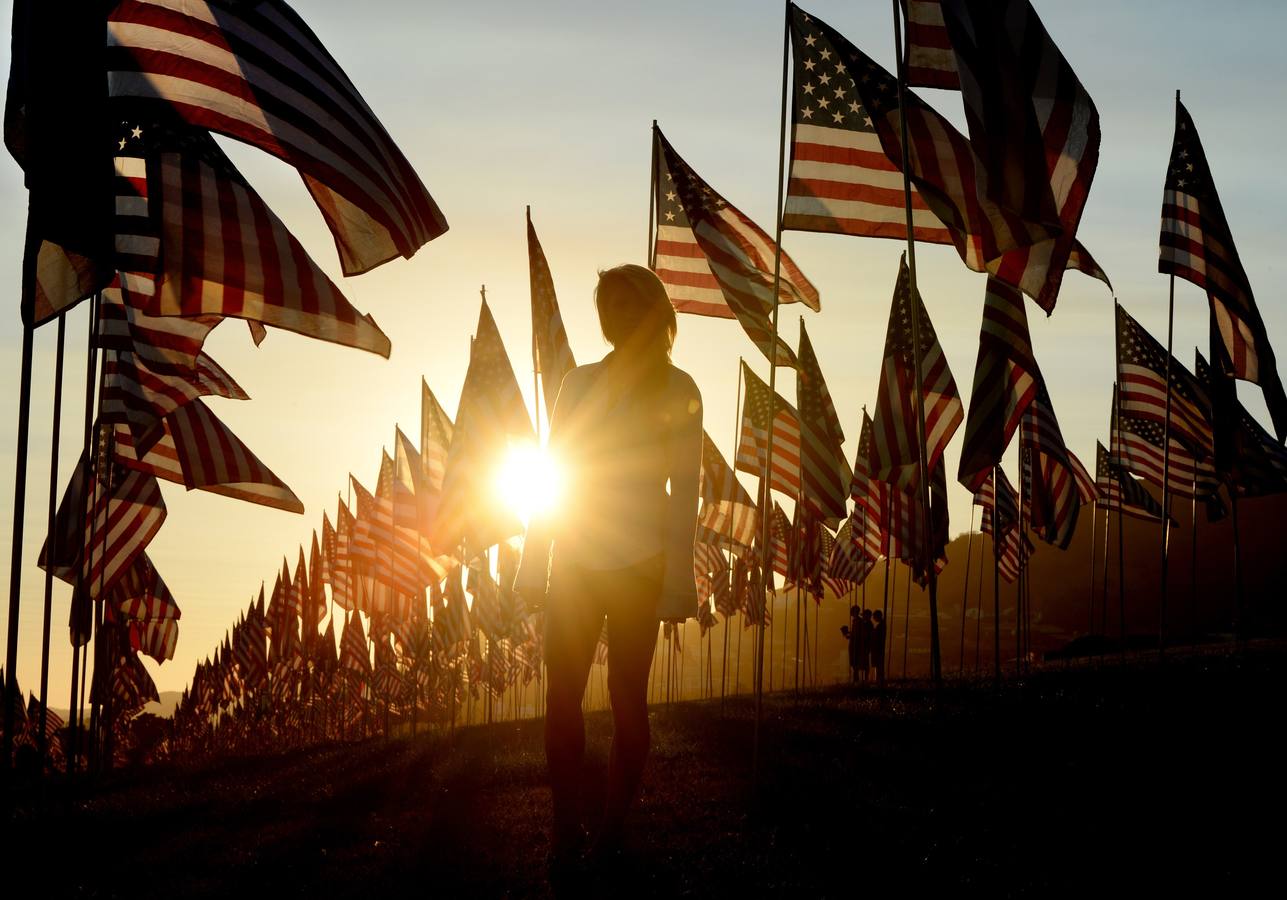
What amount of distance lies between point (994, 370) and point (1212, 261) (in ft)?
24.8

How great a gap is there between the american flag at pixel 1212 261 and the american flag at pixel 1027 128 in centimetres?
869

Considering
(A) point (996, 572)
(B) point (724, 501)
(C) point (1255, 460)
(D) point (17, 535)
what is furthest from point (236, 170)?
(C) point (1255, 460)

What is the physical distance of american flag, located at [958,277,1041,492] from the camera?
14469 millimetres

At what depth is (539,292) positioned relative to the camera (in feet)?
50.5

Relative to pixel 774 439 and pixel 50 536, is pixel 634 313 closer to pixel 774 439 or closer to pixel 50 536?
pixel 50 536

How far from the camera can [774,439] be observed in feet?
82.6

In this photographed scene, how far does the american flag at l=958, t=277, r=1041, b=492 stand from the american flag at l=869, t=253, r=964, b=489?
6.07 metres

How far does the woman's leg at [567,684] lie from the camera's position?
611cm

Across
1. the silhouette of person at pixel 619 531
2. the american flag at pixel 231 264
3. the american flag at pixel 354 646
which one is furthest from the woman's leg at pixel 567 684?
the american flag at pixel 354 646

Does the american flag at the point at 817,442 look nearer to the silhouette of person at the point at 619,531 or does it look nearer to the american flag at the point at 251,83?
the american flag at the point at 251,83

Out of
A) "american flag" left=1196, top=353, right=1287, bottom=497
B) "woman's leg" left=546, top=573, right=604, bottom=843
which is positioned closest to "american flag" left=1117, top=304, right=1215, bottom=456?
"american flag" left=1196, top=353, right=1287, bottom=497

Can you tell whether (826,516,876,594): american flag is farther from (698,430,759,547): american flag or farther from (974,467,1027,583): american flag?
(698,430,759,547): american flag

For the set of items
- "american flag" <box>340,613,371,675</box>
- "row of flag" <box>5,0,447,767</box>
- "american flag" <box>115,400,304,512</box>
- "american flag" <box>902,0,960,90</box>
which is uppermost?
"american flag" <box>902,0,960,90</box>

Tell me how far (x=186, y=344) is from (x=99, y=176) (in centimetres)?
754
